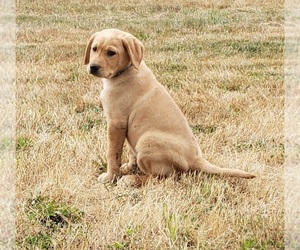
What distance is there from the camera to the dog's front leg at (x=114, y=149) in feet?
14.5

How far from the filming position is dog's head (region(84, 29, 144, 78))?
4.32 meters

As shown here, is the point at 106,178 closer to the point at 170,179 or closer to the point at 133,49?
the point at 170,179

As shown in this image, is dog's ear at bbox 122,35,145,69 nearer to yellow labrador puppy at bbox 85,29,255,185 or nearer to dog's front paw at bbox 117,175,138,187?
yellow labrador puppy at bbox 85,29,255,185

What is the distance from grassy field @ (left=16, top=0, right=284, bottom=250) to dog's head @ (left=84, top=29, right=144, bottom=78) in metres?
0.81

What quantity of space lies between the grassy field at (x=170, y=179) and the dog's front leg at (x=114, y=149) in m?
0.13

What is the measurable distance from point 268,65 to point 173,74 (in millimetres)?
2101

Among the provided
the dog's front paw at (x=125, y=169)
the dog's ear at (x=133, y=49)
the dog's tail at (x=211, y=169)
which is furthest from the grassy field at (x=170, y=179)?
the dog's ear at (x=133, y=49)

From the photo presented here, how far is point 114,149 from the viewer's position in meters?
4.42

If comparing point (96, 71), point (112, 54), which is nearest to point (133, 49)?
point (112, 54)

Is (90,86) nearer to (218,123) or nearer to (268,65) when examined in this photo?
(218,123)

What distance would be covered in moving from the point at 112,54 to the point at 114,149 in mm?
698

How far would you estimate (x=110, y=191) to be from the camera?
421cm

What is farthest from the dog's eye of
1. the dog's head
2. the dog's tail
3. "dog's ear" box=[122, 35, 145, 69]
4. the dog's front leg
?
the dog's tail

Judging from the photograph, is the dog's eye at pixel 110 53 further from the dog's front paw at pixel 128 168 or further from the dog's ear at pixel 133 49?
the dog's front paw at pixel 128 168
